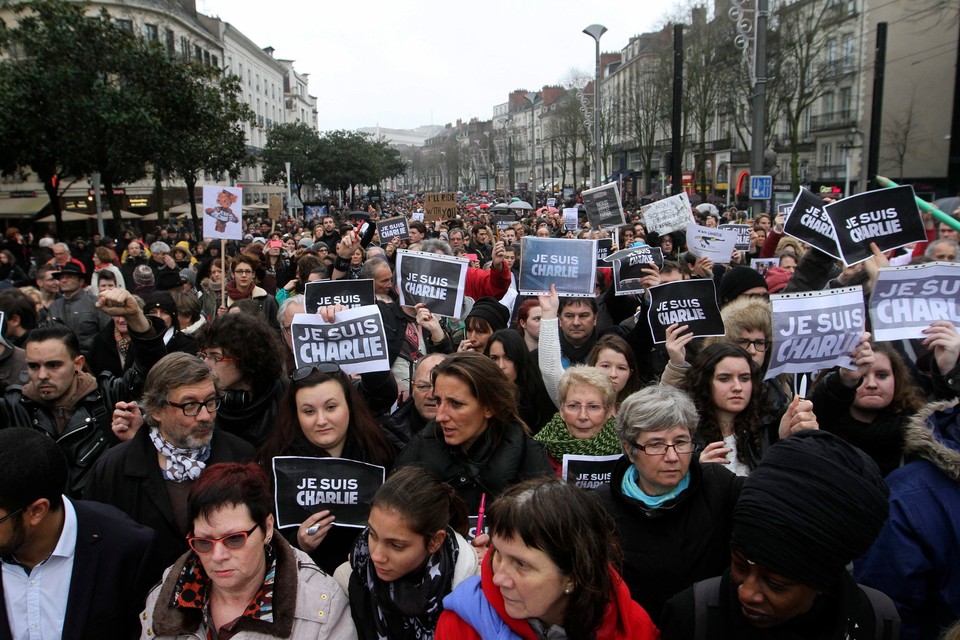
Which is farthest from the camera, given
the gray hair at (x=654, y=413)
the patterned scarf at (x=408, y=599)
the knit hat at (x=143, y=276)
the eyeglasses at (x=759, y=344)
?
the knit hat at (x=143, y=276)

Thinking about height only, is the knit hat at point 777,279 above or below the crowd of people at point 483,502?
above

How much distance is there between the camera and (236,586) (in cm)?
238

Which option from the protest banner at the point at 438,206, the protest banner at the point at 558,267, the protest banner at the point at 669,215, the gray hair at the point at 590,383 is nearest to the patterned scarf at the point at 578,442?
the gray hair at the point at 590,383

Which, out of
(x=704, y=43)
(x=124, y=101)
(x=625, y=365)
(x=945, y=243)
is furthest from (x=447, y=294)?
(x=704, y=43)

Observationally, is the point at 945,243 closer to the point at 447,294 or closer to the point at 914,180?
the point at 447,294

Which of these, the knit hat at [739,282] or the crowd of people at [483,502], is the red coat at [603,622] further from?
the knit hat at [739,282]

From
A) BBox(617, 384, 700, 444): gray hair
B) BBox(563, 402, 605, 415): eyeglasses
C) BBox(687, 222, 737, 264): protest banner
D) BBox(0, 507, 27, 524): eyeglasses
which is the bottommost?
BBox(0, 507, 27, 524): eyeglasses

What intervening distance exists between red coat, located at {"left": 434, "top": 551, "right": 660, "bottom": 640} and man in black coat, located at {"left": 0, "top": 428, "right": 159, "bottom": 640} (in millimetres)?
1260

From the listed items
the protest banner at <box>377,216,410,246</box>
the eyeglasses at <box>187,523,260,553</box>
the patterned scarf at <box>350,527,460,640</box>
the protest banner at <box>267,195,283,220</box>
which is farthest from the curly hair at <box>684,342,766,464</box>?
the protest banner at <box>267,195,283,220</box>

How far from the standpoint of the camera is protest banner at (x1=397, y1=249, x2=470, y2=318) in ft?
18.9

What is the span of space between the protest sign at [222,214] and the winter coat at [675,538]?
780 centimetres

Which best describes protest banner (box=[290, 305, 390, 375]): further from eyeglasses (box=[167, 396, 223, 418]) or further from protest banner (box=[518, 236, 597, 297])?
protest banner (box=[518, 236, 597, 297])

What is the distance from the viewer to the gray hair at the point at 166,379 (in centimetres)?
311

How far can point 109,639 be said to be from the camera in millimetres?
2580
